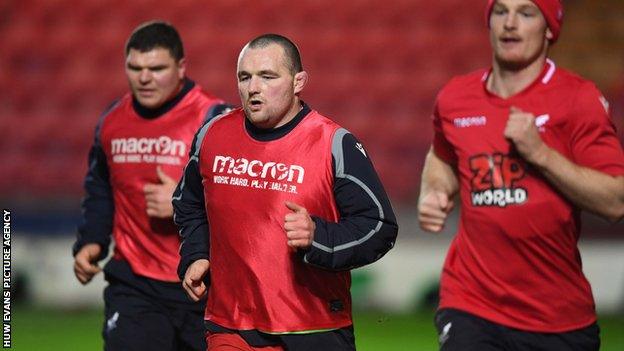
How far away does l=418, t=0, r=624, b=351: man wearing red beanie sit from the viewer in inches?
193

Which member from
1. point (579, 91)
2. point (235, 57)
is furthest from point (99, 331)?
point (579, 91)

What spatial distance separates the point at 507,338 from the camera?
5031 millimetres

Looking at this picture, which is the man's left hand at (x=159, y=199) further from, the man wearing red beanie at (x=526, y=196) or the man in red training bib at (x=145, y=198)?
the man wearing red beanie at (x=526, y=196)

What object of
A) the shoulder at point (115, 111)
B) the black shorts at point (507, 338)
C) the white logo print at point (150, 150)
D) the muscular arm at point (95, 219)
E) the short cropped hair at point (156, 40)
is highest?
the short cropped hair at point (156, 40)

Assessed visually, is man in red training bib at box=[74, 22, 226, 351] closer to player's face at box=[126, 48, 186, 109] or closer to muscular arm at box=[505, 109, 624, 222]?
player's face at box=[126, 48, 186, 109]

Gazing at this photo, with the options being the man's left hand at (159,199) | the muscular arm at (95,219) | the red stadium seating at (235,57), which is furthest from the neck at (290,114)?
the red stadium seating at (235,57)

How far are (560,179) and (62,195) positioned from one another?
8282 mm

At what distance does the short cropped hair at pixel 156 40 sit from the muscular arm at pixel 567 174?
2.17m

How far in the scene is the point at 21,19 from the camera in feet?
46.9

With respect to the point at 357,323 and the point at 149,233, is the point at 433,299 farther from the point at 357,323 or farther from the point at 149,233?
the point at 149,233

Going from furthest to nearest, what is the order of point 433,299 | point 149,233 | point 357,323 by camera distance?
point 433,299, point 357,323, point 149,233

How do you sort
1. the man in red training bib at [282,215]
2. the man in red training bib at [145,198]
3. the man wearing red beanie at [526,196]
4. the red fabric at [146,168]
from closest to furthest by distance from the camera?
the man in red training bib at [282,215] < the man wearing red beanie at [526,196] < the man in red training bib at [145,198] < the red fabric at [146,168]

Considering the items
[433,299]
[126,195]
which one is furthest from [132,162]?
[433,299]

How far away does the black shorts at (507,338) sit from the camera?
497 centimetres
